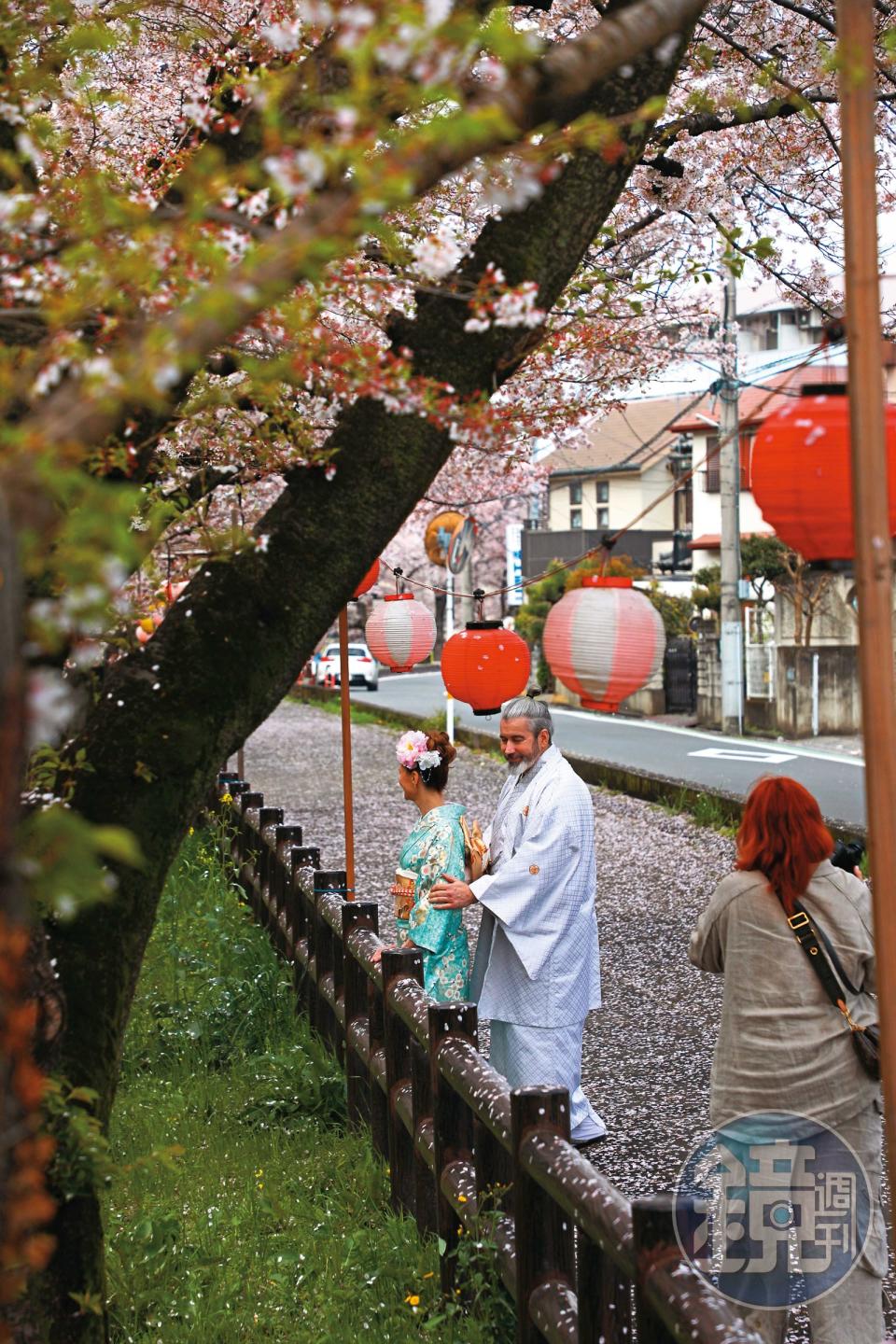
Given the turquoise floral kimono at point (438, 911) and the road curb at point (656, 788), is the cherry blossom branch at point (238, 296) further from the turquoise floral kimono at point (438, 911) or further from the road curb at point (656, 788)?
the road curb at point (656, 788)

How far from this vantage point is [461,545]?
9883mm

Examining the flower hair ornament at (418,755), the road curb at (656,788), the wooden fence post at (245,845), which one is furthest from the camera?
the road curb at (656,788)

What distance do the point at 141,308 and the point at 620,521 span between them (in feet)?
178

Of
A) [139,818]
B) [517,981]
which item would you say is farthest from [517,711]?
[139,818]

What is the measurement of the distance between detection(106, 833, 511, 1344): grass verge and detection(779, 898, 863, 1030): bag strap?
4.00ft

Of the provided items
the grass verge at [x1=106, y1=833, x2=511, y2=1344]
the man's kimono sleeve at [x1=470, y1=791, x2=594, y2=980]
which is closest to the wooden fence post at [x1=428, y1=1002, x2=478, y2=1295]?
the grass verge at [x1=106, y1=833, x2=511, y2=1344]

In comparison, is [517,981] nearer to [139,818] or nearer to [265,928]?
[139,818]

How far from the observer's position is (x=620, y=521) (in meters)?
55.7

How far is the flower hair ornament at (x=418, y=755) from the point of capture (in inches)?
233

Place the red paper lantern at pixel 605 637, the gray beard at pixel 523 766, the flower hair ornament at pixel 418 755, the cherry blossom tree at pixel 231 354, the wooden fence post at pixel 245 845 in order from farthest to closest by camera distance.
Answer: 1. the wooden fence post at pixel 245 845
2. the flower hair ornament at pixel 418 755
3. the gray beard at pixel 523 766
4. the red paper lantern at pixel 605 637
5. the cherry blossom tree at pixel 231 354

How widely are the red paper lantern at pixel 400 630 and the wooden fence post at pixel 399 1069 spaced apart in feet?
15.9

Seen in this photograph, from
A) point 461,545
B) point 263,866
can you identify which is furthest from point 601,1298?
point 461,545

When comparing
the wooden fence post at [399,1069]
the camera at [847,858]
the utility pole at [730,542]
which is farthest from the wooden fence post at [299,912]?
the utility pole at [730,542]

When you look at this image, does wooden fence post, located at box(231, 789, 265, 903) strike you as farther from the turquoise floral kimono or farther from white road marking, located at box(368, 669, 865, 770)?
white road marking, located at box(368, 669, 865, 770)
